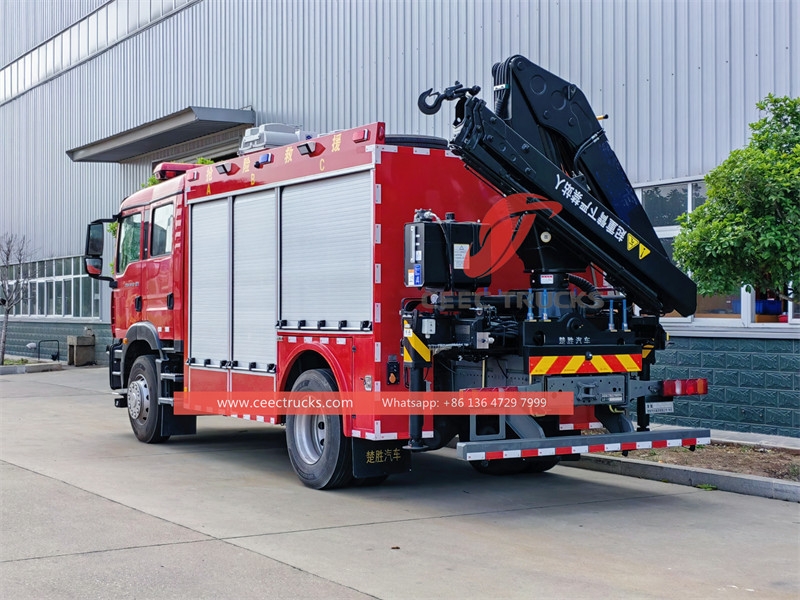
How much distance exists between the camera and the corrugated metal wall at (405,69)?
43.1 feet

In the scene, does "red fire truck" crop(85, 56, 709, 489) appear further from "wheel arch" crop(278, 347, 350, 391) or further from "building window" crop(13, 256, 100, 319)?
"building window" crop(13, 256, 100, 319)

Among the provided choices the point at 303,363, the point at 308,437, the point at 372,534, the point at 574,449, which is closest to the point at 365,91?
the point at 303,363

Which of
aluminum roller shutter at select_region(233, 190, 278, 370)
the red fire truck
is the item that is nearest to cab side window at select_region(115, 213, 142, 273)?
aluminum roller shutter at select_region(233, 190, 278, 370)

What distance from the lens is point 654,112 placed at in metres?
14.1

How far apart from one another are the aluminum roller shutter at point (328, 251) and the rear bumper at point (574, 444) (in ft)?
5.45

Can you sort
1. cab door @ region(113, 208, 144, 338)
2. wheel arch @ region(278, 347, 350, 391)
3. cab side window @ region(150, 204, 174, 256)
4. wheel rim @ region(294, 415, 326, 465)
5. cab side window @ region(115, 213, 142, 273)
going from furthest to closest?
cab side window @ region(115, 213, 142, 273) < cab door @ region(113, 208, 144, 338) < cab side window @ region(150, 204, 174, 256) < wheel rim @ region(294, 415, 326, 465) < wheel arch @ region(278, 347, 350, 391)

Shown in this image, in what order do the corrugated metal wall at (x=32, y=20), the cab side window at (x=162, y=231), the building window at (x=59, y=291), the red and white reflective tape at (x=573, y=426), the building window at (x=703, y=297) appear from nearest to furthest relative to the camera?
the red and white reflective tape at (x=573, y=426) < the building window at (x=703, y=297) < the cab side window at (x=162, y=231) < the building window at (x=59, y=291) < the corrugated metal wall at (x=32, y=20)

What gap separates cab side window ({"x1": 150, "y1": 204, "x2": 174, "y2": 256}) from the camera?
12.9 m

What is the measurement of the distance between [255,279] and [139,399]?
3328 millimetres

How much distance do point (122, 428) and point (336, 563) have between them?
8980 mm

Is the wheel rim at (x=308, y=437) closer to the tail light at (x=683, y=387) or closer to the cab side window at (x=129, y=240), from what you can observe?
the tail light at (x=683, y=387)

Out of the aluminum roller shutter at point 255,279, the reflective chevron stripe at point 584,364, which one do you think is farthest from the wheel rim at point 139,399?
the reflective chevron stripe at point 584,364

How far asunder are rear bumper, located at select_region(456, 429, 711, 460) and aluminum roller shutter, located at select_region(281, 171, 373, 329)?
166 cm

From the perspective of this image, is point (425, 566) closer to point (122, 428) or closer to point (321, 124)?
point (122, 428)
